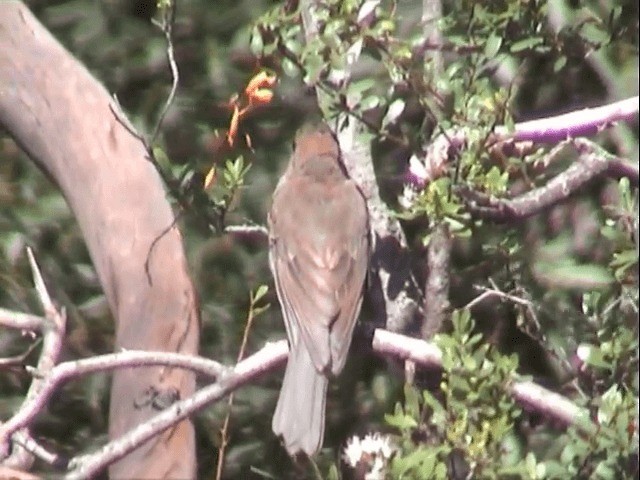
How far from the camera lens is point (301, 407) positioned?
2.67 meters

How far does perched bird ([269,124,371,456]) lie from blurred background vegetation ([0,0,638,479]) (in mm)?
106

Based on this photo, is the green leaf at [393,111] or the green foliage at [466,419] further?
the green leaf at [393,111]

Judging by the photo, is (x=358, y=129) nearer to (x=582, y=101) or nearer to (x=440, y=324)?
(x=440, y=324)

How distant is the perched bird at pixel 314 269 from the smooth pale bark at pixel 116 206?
0.70ft

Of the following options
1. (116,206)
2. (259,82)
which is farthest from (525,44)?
(116,206)

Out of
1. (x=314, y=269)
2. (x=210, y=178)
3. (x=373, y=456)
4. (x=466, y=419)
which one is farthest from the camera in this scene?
(x=314, y=269)

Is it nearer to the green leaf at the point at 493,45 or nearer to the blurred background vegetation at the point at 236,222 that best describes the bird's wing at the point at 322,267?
the blurred background vegetation at the point at 236,222

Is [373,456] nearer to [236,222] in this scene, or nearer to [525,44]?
[525,44]

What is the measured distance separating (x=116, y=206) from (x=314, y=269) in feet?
1.56

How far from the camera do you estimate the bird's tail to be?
2.65 m

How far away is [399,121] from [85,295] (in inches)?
53.3

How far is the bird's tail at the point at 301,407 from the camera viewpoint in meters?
2.65

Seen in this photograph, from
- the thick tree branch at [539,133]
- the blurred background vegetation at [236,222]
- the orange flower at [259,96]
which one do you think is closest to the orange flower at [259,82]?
the orange flower at [259,96]

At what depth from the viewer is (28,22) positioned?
3.45 meters
